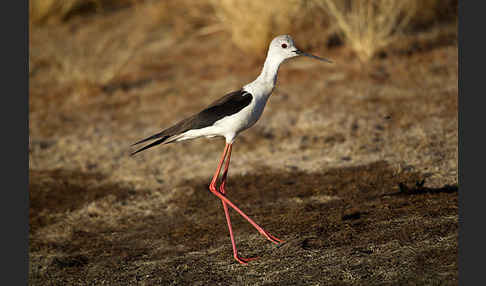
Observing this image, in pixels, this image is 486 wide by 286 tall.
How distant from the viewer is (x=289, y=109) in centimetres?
801

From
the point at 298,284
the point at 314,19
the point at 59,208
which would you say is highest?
the point at 314,19

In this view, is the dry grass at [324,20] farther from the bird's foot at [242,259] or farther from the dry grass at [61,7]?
the bird's foot at [242,259]

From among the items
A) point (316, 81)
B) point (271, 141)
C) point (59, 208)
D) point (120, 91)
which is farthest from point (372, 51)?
point (59, 208)

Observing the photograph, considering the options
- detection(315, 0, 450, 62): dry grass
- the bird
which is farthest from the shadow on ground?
detection(315, 0, 450, 62): dry grass

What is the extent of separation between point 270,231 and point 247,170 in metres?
1.95

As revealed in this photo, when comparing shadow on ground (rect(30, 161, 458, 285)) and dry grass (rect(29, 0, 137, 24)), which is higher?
dry grass (rect(29, 0, 137, 24))

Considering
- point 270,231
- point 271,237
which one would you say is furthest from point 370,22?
point 271,237

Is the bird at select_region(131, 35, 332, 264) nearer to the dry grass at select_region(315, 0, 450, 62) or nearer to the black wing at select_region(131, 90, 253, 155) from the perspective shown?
the black wing at select_region(131, 90, 253, 155)

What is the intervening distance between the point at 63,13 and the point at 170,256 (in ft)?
33.5

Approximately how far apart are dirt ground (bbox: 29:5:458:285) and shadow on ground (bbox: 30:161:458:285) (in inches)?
0.6

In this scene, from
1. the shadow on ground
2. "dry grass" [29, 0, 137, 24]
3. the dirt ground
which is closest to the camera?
the shadow on ground

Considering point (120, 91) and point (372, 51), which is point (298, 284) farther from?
point (120, 91)

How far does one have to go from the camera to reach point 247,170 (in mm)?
6520

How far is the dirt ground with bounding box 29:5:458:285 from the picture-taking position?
4.08 meters
